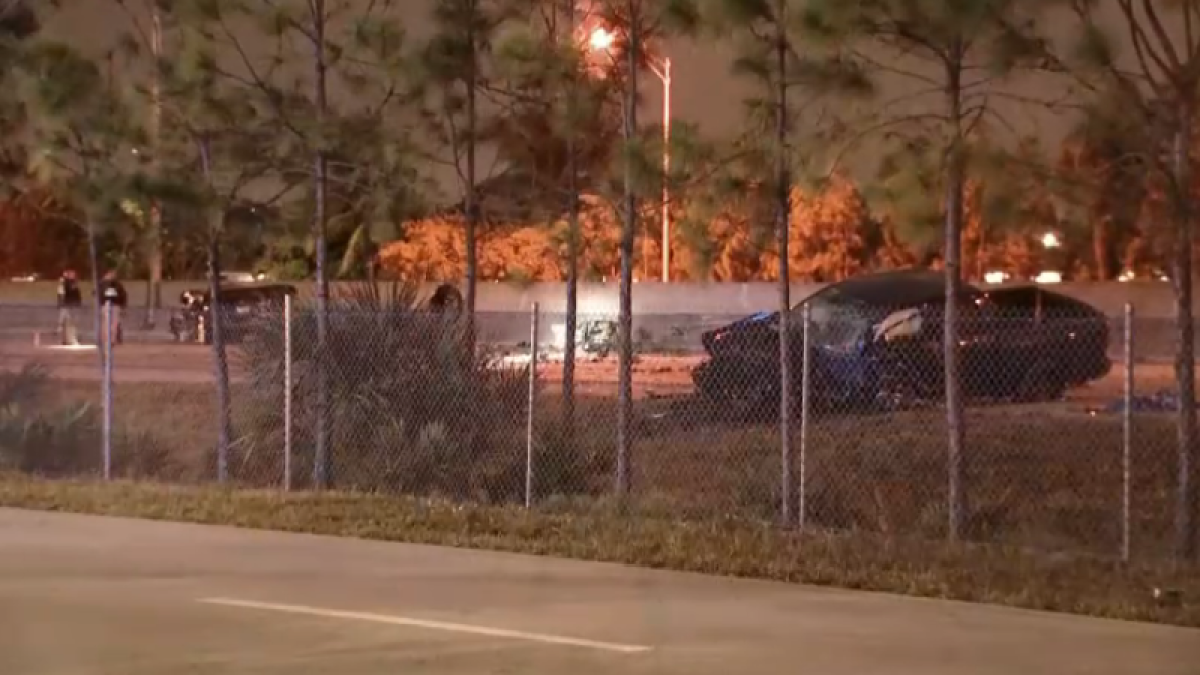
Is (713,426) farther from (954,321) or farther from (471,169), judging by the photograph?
(471,169)

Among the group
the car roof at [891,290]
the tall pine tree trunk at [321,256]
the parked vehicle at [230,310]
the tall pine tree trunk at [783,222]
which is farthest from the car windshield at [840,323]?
the parked vehicle at [230,310]

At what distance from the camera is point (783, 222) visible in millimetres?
14086

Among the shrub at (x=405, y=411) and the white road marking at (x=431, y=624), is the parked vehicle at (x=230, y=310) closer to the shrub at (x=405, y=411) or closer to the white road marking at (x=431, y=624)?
the shrub at (x=405, y=411)

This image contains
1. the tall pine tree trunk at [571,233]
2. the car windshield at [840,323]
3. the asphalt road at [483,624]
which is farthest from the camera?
the car windshield at [840,323]

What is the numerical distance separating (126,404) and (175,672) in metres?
13.3

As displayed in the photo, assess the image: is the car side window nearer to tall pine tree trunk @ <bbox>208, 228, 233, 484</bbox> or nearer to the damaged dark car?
the damaged dark car

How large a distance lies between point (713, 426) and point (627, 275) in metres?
1.55

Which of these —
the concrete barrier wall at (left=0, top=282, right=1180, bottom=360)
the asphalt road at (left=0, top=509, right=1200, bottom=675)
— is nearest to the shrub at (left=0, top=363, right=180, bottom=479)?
the concrete barrier wall at (left=0, top=282, right=1180, bottom=360)

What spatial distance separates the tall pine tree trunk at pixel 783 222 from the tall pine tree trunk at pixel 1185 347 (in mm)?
2663

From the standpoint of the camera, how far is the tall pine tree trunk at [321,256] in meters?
16.5

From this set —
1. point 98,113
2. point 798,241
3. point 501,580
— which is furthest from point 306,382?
point 798,241

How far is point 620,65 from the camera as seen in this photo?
Result: 1559cm

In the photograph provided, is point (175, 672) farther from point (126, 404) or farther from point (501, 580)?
point (126, 404)

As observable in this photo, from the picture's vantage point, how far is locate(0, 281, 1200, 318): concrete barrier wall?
98.6ft
